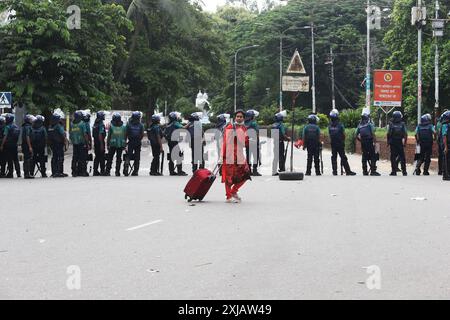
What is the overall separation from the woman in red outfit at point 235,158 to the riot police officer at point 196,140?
8.86m

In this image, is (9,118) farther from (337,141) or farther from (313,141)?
(337,141)

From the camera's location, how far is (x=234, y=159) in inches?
658

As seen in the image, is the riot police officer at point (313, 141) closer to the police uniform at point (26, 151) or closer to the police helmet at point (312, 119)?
the police helmet at point (312, 119)

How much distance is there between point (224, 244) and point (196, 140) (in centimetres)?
1494

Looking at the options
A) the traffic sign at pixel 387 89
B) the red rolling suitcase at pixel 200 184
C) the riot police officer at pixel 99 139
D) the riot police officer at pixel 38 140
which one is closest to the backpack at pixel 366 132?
the riot police officer at pixel 99 139

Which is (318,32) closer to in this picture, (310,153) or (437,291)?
(310,153)

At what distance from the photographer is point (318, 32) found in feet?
270

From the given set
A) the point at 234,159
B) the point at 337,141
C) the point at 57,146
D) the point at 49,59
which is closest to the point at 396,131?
the point at 337,141

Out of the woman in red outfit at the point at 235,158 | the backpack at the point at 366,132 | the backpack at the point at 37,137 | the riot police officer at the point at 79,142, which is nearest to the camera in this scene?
the woman in red outfit at the point at 235,158

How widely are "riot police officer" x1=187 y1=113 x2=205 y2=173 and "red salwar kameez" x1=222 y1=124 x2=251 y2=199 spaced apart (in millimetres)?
8881

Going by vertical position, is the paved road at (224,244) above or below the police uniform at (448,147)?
below

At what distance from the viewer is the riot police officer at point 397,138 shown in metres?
25.9
